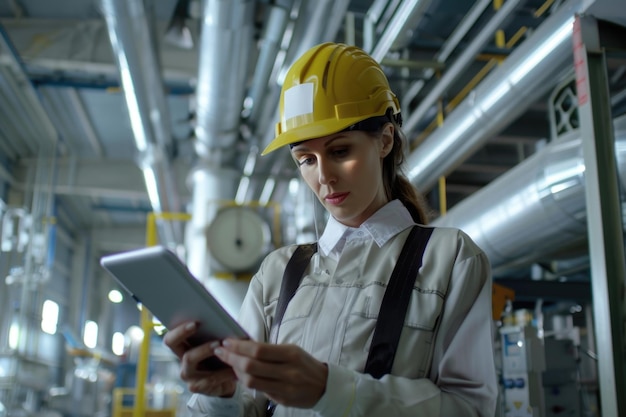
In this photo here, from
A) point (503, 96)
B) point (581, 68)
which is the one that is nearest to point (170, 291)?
point (581, 68)

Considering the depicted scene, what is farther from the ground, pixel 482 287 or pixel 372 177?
pixel 372 177

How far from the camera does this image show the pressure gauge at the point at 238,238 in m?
5.93

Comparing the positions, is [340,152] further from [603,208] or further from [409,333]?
[603,208]

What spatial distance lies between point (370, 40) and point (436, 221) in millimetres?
1651

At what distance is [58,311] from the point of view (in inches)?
587

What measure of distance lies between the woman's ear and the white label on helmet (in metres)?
0.18

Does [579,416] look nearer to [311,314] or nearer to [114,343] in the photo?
[311,314]

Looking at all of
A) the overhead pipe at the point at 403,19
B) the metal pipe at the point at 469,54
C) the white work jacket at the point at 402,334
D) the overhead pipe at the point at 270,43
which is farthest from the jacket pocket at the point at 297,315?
the overhead pipe at the point at 270,43

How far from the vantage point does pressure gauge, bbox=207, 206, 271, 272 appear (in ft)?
19.5

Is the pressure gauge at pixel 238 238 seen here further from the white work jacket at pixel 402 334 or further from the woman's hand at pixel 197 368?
the woman's hand at pixel 197 368

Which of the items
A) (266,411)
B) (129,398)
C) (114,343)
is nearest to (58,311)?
(129,398)

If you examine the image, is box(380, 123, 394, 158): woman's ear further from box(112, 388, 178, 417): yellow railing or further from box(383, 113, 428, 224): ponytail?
box(112, 388, 178, 417): yellow railing

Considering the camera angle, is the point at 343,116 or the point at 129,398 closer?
the point at 343,116

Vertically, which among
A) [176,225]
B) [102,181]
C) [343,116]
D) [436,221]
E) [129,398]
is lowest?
[129,398]
